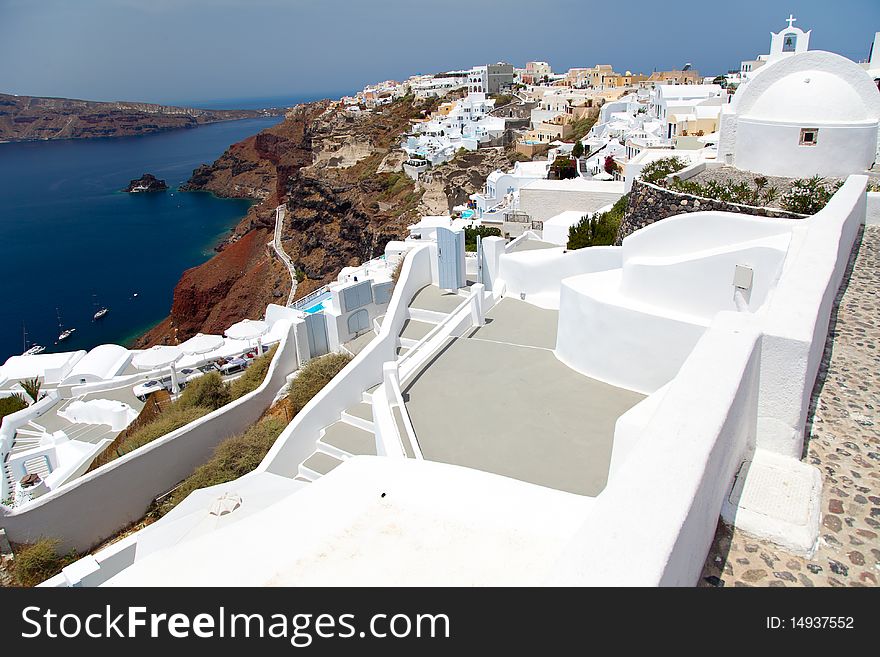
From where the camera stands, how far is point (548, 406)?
24.3 feet

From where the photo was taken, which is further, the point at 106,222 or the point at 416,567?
the point at 106,222

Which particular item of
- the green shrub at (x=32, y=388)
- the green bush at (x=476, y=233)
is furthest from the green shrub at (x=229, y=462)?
the green shrub at (x=32, y=388)

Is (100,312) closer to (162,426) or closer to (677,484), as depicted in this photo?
(162,426)

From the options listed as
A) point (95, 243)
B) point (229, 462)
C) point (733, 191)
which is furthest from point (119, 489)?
point (95, 243)

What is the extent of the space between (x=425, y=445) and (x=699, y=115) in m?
24.8

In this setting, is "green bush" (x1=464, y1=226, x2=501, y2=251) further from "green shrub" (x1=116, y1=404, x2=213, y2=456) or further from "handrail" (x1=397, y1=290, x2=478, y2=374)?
"green shrub" (x1=116, y1=404, x2=213, y2=456)

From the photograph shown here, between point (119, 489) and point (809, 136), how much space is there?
547 inches

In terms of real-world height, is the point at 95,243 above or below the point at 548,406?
below

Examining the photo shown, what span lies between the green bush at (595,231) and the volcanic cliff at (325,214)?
2185 centimetres

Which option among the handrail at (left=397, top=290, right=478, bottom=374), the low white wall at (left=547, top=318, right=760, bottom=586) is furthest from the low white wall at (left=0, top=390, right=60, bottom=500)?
the low white wall at (left=547, top=318, right=760, bottom=586)
